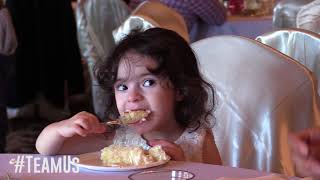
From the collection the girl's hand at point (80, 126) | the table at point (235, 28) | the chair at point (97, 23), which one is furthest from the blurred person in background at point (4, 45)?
the girl's hand at point (80, 126)

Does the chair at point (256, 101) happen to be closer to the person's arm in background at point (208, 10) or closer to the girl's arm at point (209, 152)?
the girl's arm at point (209, 152)

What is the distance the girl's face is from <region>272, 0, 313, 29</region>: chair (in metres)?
2.13

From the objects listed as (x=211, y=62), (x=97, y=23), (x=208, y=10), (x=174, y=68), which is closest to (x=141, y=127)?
(x=174, y=68)

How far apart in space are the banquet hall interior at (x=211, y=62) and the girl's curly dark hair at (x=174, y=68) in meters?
0.12

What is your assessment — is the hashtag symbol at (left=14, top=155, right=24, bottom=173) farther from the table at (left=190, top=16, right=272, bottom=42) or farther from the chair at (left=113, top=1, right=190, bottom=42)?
the table at (left=190, top=16, right=272, bottom=42)

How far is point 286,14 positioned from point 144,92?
2265mm

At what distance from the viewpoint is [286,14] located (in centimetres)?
A: 355

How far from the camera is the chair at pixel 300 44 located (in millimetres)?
1804

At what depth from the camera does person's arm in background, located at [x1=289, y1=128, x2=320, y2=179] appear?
785 millimetres

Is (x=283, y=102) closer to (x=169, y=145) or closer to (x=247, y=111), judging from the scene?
(x=247, y=111)

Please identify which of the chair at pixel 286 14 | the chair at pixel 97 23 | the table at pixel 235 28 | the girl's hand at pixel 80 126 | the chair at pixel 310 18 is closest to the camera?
the girl's hand at pixel 80 126

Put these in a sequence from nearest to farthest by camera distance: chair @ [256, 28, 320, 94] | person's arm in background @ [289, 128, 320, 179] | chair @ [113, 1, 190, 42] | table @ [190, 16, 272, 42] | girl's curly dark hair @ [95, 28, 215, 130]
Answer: person's arm in background @ [289, 128, 320, 179] → girl's curly dark hair @ [95, 28, 215, 130] → chair @ [256, 28, 320, 94] → chair @ [113, 1, 190, 42] → table @ [190, 16, 272, 42]

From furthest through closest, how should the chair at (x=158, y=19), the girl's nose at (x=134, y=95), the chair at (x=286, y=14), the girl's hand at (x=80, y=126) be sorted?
the chair at (x=286, y=14) → the chair at (x=158, y=19) → the girl's nose at (x=134, y=95) → the girl's hand at (x=80, y=126)

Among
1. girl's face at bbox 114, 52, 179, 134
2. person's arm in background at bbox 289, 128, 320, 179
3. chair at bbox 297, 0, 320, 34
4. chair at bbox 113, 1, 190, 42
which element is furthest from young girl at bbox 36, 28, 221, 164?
chair at bbox 297, 0, 320, 34
